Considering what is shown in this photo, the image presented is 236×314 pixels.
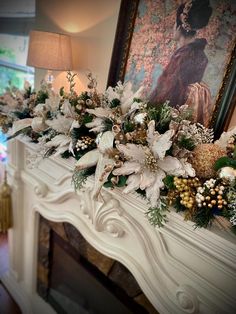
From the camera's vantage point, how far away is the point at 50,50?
1.43m

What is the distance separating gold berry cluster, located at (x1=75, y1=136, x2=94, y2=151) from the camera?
2.91 feet

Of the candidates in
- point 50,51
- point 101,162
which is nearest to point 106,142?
point 101,162

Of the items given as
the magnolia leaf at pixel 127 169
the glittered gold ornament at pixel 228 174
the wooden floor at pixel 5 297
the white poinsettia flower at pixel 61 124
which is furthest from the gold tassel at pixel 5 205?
the glittered gold ornament at pixel 228 174

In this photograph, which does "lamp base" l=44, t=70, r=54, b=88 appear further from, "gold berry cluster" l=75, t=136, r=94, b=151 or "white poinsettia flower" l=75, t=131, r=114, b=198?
"white poinsettia flower" l=75, t=131, r=114, b=198

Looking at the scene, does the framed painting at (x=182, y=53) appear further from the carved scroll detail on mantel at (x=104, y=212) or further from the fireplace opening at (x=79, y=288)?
the fireplace opening at (x=79, y=288)

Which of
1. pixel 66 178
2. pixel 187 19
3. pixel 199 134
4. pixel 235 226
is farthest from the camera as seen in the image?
pixel 66 178

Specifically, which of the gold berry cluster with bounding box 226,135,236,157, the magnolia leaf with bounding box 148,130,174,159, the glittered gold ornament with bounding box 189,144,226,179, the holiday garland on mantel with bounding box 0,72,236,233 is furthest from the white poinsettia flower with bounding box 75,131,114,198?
the gold berry cluster with bounding box 226,135,236,157

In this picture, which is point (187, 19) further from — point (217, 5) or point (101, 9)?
point (101, 9)

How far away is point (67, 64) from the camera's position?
57.7 inches

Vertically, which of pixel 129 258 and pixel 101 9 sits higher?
pixel 101 9

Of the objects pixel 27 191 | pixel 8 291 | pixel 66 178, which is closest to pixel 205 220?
pixel 66 178

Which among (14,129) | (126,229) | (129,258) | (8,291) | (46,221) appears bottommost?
(8,291)

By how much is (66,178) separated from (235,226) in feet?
2.78

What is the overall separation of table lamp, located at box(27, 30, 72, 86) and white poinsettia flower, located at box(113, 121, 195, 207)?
95 centimetres
